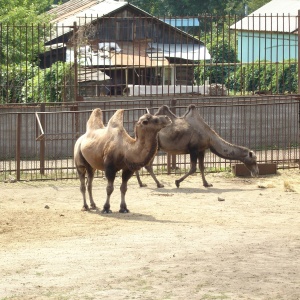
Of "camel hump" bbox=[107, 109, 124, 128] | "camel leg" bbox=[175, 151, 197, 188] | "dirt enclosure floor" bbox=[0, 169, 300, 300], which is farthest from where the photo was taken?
"camel leg" bbox=[175, 151, 197, 188]

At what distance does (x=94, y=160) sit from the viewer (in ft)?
52.7

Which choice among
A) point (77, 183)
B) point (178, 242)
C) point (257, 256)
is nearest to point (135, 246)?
point (178, 242)

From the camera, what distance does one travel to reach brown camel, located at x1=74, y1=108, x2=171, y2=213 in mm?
15289

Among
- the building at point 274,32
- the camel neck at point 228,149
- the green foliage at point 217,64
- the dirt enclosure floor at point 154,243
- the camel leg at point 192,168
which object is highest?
the building at point 274,32

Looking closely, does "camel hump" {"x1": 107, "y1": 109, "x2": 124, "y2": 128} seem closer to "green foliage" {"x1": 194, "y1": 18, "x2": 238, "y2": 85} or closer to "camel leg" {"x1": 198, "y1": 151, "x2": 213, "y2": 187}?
"camel leg" {"x1": 198, "y1": 151, "x2": 213, "y2": 187}

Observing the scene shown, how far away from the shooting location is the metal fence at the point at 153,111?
21047mm

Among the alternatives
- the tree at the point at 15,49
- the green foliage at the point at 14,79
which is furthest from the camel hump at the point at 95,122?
the green foliage at the point at 14,79

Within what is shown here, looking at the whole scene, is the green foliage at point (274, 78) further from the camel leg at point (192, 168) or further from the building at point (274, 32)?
the camel leg at point (192, 168)

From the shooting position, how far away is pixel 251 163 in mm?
19812

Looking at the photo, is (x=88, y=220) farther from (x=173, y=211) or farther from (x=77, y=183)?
(x=77, y=183)

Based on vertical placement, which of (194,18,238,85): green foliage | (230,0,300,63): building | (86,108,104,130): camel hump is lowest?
(86,108,104,130): camel hump

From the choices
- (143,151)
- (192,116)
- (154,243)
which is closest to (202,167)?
(192,116)

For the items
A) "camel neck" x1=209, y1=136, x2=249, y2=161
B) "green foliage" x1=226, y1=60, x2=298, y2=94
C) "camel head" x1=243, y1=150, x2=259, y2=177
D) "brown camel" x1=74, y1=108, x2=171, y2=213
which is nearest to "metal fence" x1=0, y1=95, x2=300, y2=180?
"camel neck" x1=209, y1=136, x2=249, y2=161

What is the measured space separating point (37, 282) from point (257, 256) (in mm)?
2701
